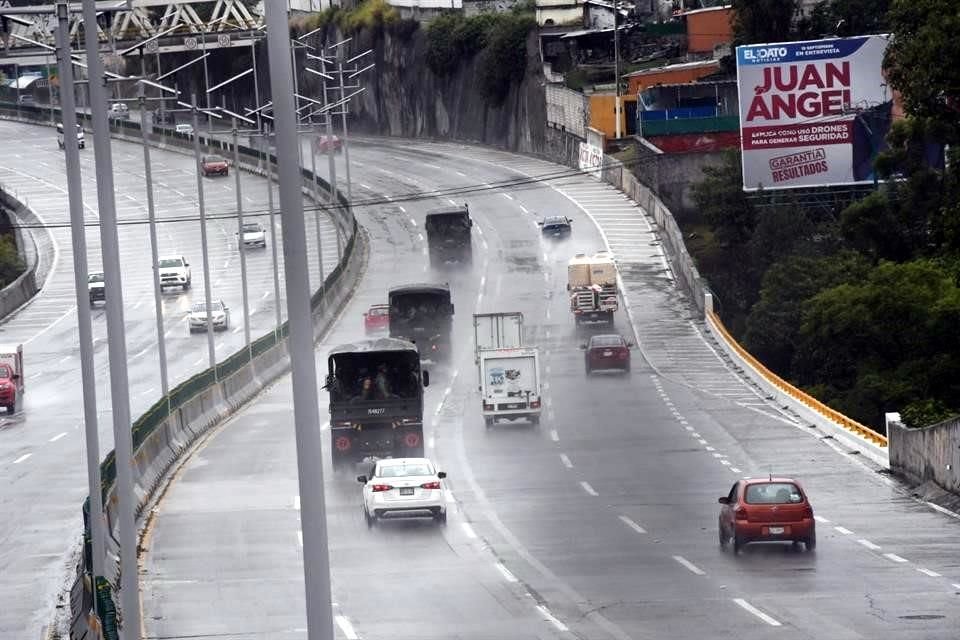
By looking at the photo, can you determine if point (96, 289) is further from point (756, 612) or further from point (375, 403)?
point (756, 612)

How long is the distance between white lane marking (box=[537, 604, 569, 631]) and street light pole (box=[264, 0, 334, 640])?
15464 millimetres

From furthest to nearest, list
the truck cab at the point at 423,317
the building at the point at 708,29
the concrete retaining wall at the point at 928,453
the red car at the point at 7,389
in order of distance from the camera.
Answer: the building at the point at 708,29 < the truck cab at the point at 423,317 < the red car at the point at 7,389 < the concrete retaining wall at the point at 928,453

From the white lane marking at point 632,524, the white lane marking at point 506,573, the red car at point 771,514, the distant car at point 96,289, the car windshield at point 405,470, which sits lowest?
the white lane marking at point 632,524

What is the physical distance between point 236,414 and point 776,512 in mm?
28252

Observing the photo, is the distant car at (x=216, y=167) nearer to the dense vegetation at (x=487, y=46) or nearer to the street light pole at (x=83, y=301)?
the dense vegetation at (x=487, y=46)

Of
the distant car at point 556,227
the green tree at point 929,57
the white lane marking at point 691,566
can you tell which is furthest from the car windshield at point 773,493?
the distant car at point 556,227

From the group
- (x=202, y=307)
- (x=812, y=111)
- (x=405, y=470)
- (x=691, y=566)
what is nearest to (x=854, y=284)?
(x=812, y=111)

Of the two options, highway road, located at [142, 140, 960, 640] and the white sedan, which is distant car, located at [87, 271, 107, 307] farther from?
the white sedan

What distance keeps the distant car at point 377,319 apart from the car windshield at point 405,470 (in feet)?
132

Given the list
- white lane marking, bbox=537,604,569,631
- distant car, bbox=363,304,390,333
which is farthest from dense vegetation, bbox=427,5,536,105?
white lane marking, bbox=537,604,569,631

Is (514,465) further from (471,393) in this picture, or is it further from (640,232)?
(640,232)

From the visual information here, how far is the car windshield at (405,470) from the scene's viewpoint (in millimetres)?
37844

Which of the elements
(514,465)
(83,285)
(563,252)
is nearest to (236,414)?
(514,465)

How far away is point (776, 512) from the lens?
110 ft
